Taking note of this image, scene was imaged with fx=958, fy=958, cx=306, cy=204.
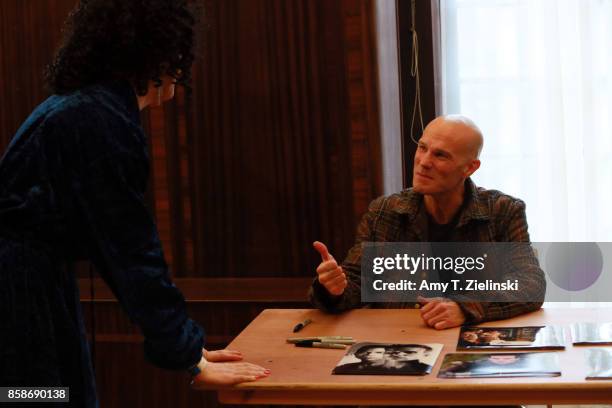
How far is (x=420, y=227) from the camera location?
328cm

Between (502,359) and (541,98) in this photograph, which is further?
(541,98)

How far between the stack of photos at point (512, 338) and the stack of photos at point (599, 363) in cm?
9

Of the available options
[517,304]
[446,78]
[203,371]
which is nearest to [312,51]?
[446,78]

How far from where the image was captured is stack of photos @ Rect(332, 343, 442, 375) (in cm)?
231

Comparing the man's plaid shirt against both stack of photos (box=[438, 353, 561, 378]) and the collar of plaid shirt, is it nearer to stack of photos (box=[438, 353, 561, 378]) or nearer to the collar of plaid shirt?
the collar of plaid shirt

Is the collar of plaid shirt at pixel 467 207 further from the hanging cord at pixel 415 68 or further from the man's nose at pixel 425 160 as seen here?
the hanging cord at pixel 415 68

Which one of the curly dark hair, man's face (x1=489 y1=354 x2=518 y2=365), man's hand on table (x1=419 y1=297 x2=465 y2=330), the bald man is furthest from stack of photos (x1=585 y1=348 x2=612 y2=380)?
the curly dark hair

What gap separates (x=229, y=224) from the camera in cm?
379

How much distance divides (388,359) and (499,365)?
0.28 m

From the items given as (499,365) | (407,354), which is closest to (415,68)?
(407,354)

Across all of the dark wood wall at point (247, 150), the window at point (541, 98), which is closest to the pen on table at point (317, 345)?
the dark wood wall at point (247, 150)

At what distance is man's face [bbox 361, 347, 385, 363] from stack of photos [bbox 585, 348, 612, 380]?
50 cm

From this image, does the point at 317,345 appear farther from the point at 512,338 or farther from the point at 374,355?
the point at 512,338

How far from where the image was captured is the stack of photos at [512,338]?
8.05 ft
